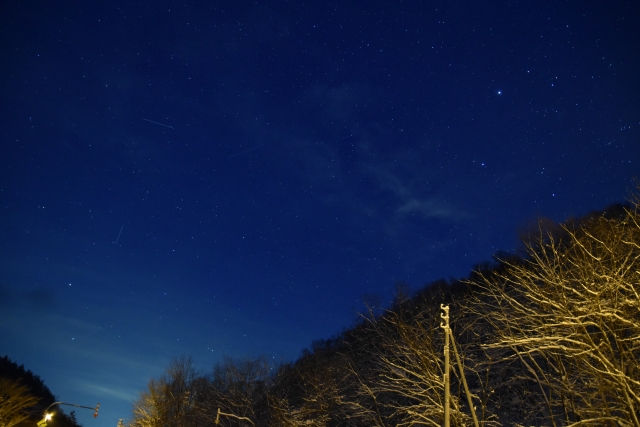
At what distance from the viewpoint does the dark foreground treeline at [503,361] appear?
11258 millimetres

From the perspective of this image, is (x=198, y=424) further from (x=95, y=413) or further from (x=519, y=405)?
(x=519, y=405)

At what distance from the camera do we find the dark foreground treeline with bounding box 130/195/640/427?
11.3 m

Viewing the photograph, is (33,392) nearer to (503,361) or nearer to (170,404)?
(170,404)

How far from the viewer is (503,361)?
1200 inches

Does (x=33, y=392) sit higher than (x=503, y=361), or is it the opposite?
(x=33, y=392)

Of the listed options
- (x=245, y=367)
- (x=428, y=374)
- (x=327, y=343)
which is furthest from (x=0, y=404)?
(x=327, y=343)

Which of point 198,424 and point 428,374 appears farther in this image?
point 198,424

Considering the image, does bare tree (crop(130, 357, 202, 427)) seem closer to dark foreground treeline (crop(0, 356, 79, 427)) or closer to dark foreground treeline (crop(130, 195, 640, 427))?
dark foreground treeline (crop(130, 195, 640, 427))

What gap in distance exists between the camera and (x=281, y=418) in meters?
29.8

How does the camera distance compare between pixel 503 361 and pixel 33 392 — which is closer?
pixel 503 361

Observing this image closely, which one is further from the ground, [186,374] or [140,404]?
[186,374]

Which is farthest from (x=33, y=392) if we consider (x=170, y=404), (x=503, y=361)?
(x=503, y=361)

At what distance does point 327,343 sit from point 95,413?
6742 cm

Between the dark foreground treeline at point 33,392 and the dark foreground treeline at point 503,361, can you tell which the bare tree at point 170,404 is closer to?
the dark foreground treeline at point 503,361
